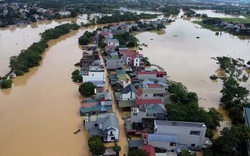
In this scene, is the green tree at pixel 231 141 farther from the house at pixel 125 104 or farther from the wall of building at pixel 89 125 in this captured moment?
the wall of building at pixel 89 125

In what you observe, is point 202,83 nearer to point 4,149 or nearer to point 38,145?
point 38,145

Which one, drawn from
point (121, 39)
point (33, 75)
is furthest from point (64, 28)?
point (33, 75)

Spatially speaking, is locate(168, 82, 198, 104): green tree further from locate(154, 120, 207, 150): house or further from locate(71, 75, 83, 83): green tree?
locate(71, 75, 83, 83): green tree

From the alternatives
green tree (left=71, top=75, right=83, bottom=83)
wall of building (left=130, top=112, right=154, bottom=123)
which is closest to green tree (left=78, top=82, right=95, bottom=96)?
green tree (left=71, top=75, right=83, bottom=83)

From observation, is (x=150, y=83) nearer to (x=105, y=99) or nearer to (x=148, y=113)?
(x=105, y=99)

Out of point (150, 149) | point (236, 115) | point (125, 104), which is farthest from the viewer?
point (125, 104)

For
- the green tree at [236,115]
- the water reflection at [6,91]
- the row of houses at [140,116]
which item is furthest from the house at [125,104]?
the water reflection at [6,91]

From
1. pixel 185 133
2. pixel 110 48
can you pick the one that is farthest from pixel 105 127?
pixel 110 48
